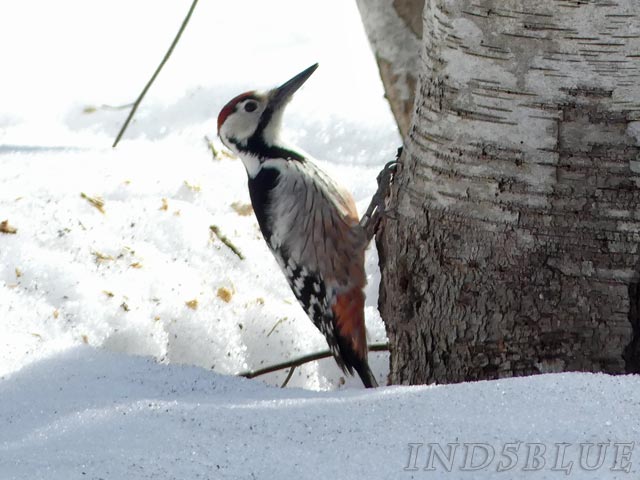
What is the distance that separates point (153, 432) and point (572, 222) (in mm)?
1233

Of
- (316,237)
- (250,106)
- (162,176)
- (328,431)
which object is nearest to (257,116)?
(250,106)

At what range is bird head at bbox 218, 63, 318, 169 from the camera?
14.5ft

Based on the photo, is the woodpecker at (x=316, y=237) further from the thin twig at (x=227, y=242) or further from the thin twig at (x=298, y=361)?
the thin twig at (x=227, y=242)

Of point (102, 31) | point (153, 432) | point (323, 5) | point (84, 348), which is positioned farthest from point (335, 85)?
point (153, 432)

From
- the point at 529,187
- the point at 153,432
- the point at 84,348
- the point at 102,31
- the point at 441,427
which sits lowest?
the point at 102,31

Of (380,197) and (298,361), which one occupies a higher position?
(380,197)

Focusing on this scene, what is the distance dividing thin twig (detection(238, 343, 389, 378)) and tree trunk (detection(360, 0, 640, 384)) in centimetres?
104

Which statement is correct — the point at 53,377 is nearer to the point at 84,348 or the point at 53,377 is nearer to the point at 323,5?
the point at 84,348

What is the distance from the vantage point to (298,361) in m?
4.16

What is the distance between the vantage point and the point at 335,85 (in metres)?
6.63

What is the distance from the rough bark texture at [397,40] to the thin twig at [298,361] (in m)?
0.97

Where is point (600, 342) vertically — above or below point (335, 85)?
above

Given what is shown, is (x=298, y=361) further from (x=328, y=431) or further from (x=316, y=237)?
(x=328, y=431)

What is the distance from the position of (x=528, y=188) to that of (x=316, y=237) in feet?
4.82
